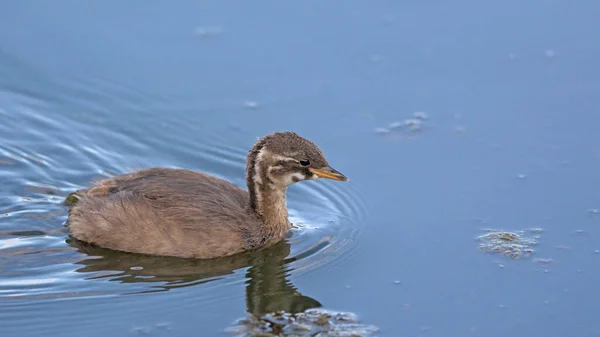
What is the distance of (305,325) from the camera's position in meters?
10.5

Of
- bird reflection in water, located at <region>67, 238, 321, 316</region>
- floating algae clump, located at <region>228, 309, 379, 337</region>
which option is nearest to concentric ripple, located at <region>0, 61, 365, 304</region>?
bird reflection in water, located at <region>67, 238, 321, 316</region>

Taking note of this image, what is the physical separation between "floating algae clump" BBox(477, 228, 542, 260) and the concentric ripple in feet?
4.44

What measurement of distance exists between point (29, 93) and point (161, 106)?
5.31 feet

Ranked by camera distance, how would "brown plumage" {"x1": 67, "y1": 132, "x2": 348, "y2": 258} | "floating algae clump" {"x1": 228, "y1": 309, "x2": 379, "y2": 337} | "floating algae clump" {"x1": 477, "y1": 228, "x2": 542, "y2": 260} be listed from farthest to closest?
1. "brown plumage" {"x1": 67, "y1": 132, "x2": 348, "y2": 258}
2. "floating algae clump" {"x1": 477, "y1": 228, "x2": 542, "y2": 260}
3. "floating algae clump" {"x1": 228, "y1": 309, "x2": 379, "y2": 337}

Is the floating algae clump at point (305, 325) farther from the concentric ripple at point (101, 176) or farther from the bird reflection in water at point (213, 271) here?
the concentric ripple at point (101, 176)

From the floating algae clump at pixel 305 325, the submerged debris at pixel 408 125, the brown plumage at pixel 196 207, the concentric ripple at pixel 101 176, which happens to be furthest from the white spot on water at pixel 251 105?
the floating algae clump at pixel 305 325

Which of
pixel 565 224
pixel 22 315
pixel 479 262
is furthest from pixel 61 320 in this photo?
pixel 565 224

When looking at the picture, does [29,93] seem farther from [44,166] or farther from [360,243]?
[360,243]

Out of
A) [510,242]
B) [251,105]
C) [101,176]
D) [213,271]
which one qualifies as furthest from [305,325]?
[251,105]

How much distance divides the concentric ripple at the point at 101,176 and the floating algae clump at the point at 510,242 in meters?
1.35

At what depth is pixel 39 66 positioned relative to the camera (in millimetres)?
14977

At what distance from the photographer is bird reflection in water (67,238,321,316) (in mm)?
11125

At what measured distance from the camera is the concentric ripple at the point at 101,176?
11.5 meters

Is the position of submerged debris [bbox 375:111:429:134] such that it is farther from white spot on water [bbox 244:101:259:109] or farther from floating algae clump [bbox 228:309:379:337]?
floating algae clump [bbox 228:309:379:337]
